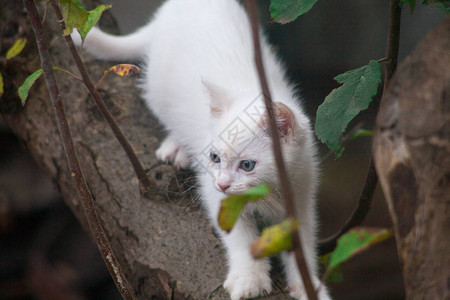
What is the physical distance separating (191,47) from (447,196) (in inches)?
56.5

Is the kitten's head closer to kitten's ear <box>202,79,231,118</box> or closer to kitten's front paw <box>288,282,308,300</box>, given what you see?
kitten's ear <box>202,79,231,118</box>

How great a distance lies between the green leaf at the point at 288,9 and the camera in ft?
3.78

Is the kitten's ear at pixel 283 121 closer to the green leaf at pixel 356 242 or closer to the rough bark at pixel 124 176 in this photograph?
the rough bark at pixel 124 176

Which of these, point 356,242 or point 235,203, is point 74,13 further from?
point 356,242

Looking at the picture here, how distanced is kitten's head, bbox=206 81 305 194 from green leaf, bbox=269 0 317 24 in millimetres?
327

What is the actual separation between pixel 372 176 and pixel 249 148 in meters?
0.44

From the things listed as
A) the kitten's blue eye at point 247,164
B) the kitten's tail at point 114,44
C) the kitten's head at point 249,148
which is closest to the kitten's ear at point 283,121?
the kitten's head at point 249,148

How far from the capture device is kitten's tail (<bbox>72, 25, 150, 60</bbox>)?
7.28 ft

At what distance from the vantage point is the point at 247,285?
4.75ft

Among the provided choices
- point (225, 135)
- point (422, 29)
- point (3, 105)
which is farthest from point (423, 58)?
point (422, 29)

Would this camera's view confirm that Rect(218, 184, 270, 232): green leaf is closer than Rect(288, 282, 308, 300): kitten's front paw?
Yes

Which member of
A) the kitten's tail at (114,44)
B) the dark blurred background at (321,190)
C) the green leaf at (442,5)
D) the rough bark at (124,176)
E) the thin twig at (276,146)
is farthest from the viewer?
the dark blurred background at (321,190)

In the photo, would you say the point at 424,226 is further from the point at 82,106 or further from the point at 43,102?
the point at 43,102

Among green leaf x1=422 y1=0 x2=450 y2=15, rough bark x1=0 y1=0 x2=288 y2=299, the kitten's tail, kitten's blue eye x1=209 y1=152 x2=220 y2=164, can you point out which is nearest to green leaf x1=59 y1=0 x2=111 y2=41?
kitten's blue eye x1=209 y1=152 x2=220 y2=164
